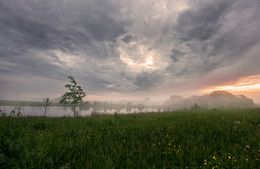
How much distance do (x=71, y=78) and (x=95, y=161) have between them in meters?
13.9

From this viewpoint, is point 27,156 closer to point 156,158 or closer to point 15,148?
point 15,148

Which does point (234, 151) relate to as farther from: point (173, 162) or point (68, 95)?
point (68, 95)

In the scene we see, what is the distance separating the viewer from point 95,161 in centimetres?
316

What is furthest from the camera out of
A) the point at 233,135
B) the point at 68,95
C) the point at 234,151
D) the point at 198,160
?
the point at 68,95

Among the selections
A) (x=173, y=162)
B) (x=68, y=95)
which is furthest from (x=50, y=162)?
(x=68, y=95)

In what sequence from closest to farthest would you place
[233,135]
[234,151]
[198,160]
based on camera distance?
[198,160], [234,151], [233,135]

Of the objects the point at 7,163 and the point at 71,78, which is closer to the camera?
the point at 7,163

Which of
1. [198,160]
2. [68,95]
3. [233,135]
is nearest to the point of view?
[198,160]

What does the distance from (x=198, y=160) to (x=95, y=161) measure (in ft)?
10.1

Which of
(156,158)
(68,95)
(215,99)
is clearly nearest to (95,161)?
(156,158)

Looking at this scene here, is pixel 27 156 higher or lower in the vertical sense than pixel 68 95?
lower

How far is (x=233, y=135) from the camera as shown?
495cm

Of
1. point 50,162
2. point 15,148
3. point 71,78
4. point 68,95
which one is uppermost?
point 71,78

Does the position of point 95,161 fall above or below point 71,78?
below
